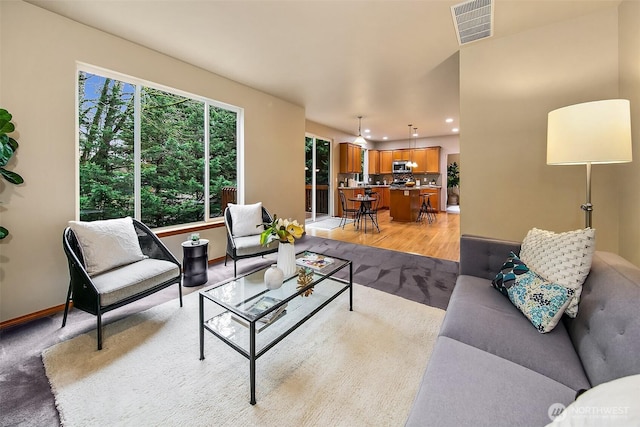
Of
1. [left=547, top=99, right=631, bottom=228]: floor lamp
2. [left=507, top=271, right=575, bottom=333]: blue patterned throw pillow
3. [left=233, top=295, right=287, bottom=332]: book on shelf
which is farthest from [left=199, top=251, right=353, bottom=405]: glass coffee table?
[left=547, top=99, right=631, bottom=228]: floor lamp

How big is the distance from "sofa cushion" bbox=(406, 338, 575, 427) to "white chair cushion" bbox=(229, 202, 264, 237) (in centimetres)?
288

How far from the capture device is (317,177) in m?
7.68

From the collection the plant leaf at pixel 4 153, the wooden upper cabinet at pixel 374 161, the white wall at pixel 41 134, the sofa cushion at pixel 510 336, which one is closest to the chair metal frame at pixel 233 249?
the white wall at pixel 41 134

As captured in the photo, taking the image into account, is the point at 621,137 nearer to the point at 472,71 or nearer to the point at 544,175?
the point at 544,175

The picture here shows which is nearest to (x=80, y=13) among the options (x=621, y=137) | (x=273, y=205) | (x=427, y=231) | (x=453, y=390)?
(x=273, y=205)

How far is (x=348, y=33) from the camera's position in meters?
2.75

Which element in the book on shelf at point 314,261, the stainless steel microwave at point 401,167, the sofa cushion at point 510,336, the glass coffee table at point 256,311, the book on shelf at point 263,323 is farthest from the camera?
the stainless steel microwave at point 401,167

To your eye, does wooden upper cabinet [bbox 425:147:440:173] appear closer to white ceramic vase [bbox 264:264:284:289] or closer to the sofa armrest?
the sofa armrest

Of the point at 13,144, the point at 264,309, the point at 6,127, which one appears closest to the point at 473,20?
the point at 264,309

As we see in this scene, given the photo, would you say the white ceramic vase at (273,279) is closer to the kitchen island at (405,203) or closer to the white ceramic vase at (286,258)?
the white ceramic vase at (286,258)

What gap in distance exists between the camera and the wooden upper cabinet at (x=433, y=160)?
29.6 ft

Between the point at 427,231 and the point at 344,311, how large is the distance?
4354 mm

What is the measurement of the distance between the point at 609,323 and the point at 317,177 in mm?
6906

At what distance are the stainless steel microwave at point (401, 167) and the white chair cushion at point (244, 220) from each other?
23.7ft
